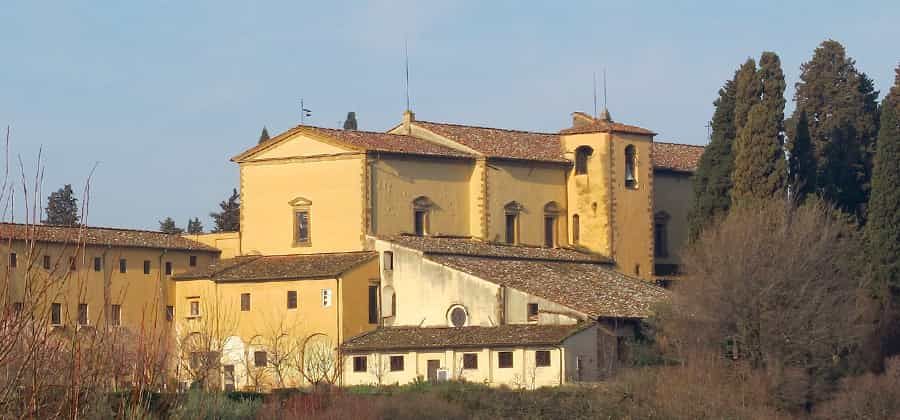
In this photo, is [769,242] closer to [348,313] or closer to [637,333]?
[637,333]

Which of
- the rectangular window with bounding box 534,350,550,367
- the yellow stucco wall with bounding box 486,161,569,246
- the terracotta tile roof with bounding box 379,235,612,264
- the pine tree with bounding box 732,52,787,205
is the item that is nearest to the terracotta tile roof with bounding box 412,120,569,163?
the yellow stucco wall with bounding box 486,161,569,246

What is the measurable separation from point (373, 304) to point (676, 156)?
1394cm

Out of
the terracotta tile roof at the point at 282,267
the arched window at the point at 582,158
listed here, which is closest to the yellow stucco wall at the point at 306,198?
the terracotta tile roof at the point at 282,267

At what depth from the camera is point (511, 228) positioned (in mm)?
50250

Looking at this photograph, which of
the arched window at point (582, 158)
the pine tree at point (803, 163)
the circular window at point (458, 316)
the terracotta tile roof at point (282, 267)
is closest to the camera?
the circular window at point (458, 316)

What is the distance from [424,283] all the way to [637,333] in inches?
217

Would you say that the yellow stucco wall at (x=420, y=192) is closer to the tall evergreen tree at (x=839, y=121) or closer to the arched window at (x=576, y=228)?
the arched window at (x=576, y=228)

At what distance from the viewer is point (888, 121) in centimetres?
4528

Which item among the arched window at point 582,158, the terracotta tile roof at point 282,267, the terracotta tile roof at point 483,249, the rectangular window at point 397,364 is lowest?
the rectangular window at point 397,364

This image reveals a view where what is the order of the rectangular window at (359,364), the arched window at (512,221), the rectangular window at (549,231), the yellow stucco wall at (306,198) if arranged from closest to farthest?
the rectangular window at (359,364), the yellow stucco wall at (306,198), the arched window at (512,221), the rectangular window at (549,231)

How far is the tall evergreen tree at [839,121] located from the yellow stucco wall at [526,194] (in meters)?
7.40

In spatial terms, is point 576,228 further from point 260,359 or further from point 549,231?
point 260,359

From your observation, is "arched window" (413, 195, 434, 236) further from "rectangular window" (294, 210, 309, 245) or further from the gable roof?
"rectangular window" (294, 210, 309, 245)

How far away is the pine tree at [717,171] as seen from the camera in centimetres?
4753
